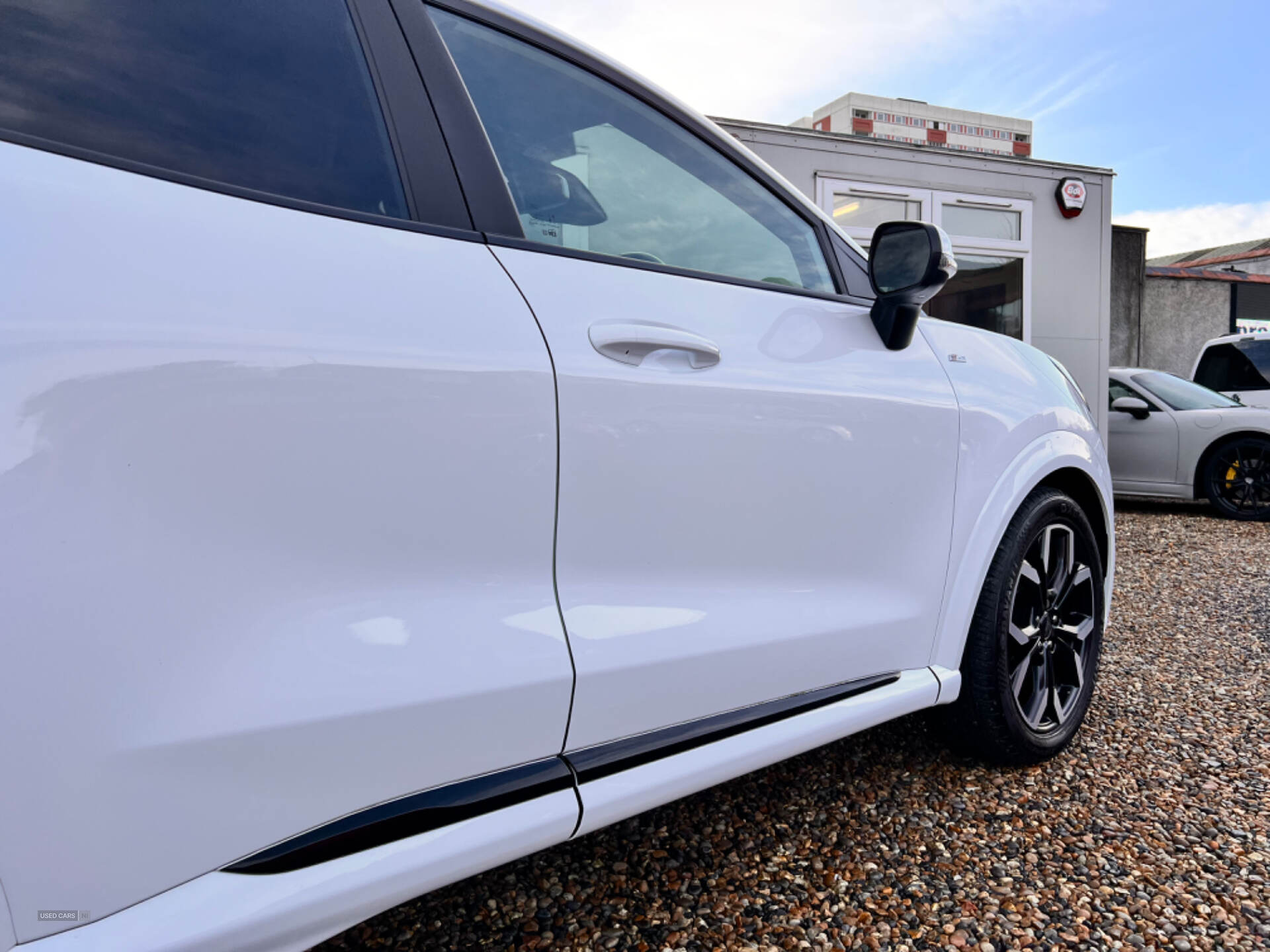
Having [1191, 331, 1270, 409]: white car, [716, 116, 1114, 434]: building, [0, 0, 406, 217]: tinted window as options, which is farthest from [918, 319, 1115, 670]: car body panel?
[1191, 331, 1270, 409]: white car

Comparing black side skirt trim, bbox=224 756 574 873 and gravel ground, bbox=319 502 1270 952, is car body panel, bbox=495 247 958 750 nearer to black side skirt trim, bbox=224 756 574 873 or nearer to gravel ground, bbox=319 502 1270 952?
black side skirt trim, bbox=224 756 574 873

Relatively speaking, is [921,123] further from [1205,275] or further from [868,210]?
[868,210]

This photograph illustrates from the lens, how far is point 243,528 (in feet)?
3.07

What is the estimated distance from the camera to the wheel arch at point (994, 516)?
1.90 meters

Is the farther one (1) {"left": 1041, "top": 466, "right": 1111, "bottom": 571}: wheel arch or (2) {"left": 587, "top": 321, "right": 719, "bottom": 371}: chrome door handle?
(1) {"left": 1041, "top": 466, "right": 1111, "bottom": 571}: wheel arch

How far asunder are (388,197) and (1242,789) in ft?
7.93

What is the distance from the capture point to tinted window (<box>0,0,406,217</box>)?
95cm

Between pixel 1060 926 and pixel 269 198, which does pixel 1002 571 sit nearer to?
pixel 1060 926

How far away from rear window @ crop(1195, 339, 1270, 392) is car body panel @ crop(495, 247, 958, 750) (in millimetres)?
9196

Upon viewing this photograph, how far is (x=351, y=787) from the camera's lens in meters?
1.02

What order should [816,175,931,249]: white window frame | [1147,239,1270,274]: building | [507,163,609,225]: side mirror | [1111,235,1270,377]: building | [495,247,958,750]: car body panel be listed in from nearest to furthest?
[495,247,958,750]: car body panel < [507,163,609,225]: side mirror < [816,175,931,249]: white window frame < [1111,235,1270,377]: building < [1147,239,1270,274]: building

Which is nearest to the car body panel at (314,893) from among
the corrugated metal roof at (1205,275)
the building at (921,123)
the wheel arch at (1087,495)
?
the wheel arch at (1087,495)

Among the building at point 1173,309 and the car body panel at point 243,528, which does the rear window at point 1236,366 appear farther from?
the car body panel at point 243,528

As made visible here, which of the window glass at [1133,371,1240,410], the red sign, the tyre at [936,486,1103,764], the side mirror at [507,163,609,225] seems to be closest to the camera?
the side mirror at [507,163,609,225]
